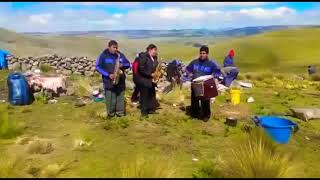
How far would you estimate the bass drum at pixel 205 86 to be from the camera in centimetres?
992

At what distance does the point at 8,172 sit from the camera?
19.9 feet

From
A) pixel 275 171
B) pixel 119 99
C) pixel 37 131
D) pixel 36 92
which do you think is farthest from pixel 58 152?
pixel 36 92

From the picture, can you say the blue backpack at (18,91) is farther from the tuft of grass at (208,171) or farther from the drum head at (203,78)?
the tuft of grass at (208,171)

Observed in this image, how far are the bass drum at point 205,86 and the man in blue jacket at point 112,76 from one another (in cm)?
151

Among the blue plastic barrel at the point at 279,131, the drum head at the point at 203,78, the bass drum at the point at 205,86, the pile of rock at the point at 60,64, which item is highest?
the drum head at the point at 203,78

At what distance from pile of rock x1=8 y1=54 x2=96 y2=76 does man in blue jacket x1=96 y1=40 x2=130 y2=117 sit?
10731 millimetres

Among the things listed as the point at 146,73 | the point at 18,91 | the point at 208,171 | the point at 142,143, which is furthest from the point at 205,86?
the point at 18,91

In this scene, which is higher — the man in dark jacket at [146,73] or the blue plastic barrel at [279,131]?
the man in dark jacket at [146,73]

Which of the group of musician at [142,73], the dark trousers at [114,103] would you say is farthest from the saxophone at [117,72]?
the dark trousers at [114,103]

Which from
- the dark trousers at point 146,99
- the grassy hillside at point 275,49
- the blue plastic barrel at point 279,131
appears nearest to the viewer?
the blue plastic barrel at point 279,131

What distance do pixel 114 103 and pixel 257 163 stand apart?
5073 millimetres

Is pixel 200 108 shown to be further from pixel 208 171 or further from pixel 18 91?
pixel 18 91

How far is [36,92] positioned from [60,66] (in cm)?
910

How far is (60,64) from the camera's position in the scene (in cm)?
2227
